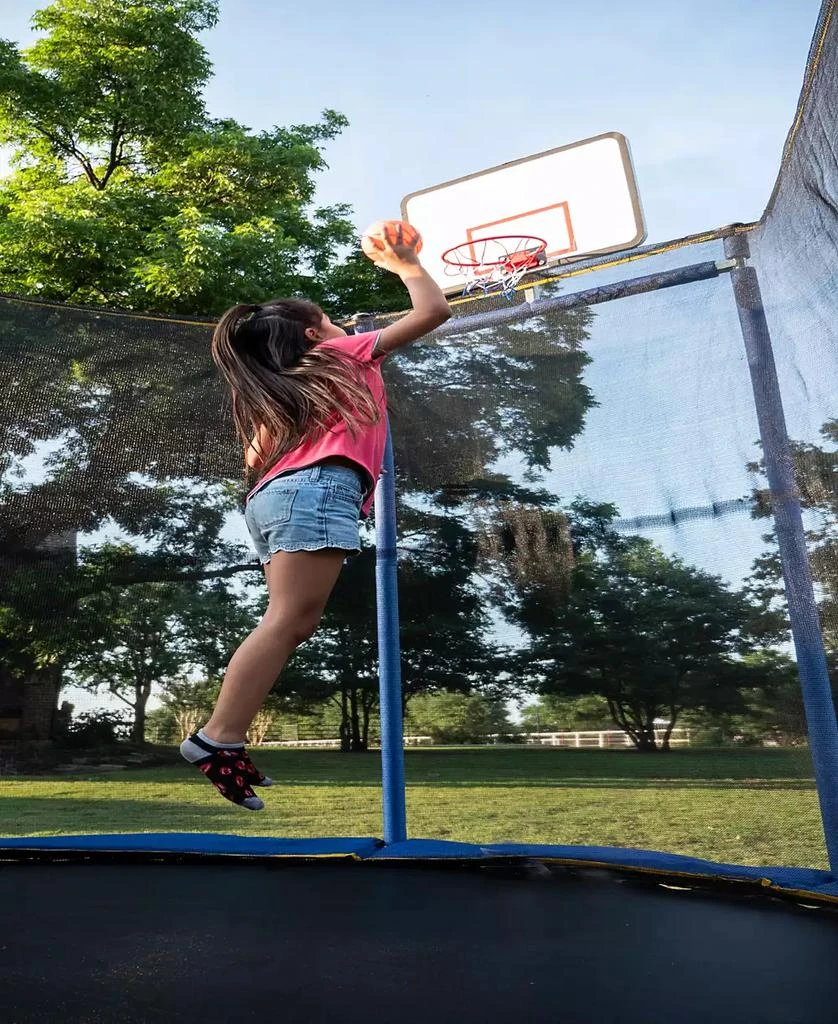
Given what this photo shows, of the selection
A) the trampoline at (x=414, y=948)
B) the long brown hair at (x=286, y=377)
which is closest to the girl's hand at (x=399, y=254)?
the long brown hair at (x=286, y=377)

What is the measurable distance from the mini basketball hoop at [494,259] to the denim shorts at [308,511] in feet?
3.50

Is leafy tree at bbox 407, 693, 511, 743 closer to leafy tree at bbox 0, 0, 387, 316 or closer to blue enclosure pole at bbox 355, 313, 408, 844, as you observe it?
blue enclosure pole at bbox 355, 313, 408, 844

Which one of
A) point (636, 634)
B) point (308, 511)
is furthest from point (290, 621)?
point (636, 634)

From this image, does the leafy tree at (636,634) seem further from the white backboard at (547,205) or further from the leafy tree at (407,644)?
the white backboard at (547,205)

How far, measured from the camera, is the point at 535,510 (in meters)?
2.07

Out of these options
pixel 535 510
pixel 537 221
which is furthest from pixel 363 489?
pixel 537 221

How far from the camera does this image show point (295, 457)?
4.61ft

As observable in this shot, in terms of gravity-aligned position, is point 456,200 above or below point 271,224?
below

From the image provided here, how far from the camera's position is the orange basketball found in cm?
144

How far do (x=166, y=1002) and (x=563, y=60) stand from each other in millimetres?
7538

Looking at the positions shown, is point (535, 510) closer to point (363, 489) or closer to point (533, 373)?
point (533, 373)

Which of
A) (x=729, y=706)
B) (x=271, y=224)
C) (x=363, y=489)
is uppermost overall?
(x=271, y=224)

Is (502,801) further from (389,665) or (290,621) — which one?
(290,621)

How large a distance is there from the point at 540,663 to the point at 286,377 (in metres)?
0.93
